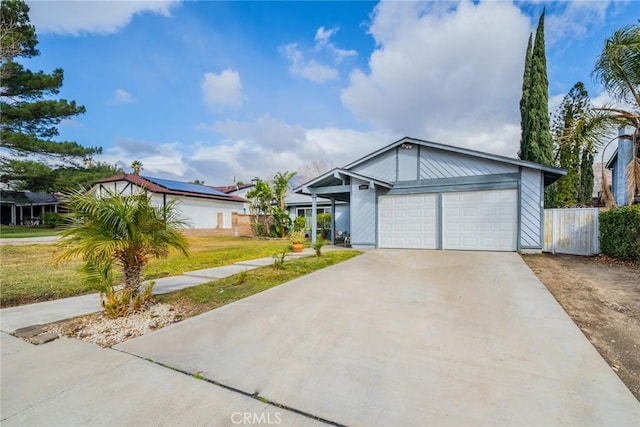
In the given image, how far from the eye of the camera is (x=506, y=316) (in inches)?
162

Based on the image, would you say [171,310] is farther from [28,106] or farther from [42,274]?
[28,106]

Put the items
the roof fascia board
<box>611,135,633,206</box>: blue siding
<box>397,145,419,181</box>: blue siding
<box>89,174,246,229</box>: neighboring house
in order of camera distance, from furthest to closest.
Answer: <box>89,174,246,229</box>: neighboring house < <box>611,135,633,206</box>: blue siding < <box>397,145,419,181</box>: blue siding < the roof fascia board

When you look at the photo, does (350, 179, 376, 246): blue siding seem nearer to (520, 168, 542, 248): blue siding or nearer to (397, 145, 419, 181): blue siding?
(397, 145, 419, 181): blue siding

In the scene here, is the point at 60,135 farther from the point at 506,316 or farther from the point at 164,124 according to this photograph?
the point at 506,316

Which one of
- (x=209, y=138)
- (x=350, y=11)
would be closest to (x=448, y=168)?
(x=350, y=11)

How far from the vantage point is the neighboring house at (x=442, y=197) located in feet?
33.6

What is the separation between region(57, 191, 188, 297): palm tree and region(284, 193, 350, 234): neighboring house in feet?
43.7

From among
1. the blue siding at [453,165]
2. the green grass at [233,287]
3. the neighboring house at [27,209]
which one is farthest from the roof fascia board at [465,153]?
the neighboring house at [27,209]

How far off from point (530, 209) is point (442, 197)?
2868 millimetres

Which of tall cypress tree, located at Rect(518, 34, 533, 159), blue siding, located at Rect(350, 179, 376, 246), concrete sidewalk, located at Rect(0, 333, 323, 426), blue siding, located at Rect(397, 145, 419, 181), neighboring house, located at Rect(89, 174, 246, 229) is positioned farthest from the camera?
neighboring house, located at Rect(89, 174, 246, 229)

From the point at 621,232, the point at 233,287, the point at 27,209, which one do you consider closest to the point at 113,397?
the point at 233,287

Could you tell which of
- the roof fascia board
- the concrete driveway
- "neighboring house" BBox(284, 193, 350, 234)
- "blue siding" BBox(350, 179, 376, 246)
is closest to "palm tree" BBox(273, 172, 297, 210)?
"neighboring house" BBox(284, 193, 350, 234)

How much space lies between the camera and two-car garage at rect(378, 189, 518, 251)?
10469mm

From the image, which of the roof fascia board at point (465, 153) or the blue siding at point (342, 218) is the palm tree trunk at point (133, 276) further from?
the blue siding at point (342, 218)
